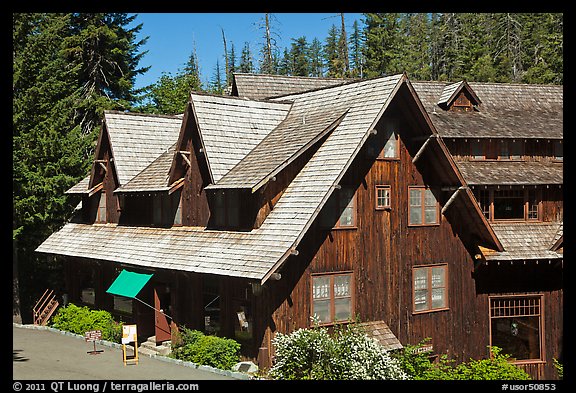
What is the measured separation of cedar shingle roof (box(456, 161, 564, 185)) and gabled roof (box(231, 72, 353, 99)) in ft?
26.9

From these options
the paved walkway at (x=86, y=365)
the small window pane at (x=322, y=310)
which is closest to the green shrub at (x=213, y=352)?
the paved walkway at (x=86, y=365)

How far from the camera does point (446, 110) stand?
29828 millimetres

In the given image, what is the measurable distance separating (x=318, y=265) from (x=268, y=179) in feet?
10.0

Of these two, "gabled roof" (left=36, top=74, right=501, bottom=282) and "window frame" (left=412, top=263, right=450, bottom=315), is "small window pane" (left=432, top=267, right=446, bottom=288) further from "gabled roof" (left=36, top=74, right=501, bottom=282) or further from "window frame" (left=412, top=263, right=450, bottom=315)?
"gabled roof" (left=36, top=74, right=501, bottom=282)

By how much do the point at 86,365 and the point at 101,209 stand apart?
42.5 feet

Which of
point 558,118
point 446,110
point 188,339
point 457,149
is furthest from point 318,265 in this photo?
point 558,118

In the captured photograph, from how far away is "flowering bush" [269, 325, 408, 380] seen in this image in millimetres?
18062

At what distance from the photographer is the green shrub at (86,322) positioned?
85.6 ft

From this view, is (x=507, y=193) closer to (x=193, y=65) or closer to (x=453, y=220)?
(x=453, y=220)

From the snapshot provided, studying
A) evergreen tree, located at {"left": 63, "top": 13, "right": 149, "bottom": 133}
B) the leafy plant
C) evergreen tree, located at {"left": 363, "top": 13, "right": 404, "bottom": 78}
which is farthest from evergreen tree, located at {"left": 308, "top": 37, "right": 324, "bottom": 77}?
the leafy plant

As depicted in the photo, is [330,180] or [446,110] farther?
[446,110]

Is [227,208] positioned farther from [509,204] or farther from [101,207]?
[509,204]

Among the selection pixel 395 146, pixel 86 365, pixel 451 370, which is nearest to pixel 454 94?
pixel 395 146

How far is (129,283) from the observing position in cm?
2484
